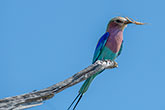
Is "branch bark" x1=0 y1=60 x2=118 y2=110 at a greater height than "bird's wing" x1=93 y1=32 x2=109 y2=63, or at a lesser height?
lesser

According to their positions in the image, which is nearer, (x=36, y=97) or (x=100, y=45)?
(x=36, y=97)

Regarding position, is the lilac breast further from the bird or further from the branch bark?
the branch bark

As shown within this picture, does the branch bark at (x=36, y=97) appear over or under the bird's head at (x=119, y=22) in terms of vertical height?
under

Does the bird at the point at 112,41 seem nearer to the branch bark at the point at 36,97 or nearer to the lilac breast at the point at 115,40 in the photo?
the lilac breast at the point at 115,40

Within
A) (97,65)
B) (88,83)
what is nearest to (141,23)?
(88,83)

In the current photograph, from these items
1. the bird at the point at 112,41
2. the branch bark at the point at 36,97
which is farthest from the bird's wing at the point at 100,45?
the branch bark at the point at 36,97

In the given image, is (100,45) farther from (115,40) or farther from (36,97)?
(36,97)

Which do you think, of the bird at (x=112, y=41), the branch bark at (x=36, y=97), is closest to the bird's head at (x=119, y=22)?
the bird at (x=112, y=41)

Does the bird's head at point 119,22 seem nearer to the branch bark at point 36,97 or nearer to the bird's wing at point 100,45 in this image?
the bird's wing at point 100,45

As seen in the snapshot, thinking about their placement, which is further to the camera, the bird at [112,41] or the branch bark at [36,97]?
the bird at [112,41]

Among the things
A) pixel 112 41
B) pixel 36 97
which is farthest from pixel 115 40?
pixel 36 97

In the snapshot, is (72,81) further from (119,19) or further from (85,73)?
(119,19)

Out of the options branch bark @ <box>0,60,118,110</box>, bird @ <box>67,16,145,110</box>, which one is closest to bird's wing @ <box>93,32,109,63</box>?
bird @ <box>67,16,145,110</box>

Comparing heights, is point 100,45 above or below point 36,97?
above
